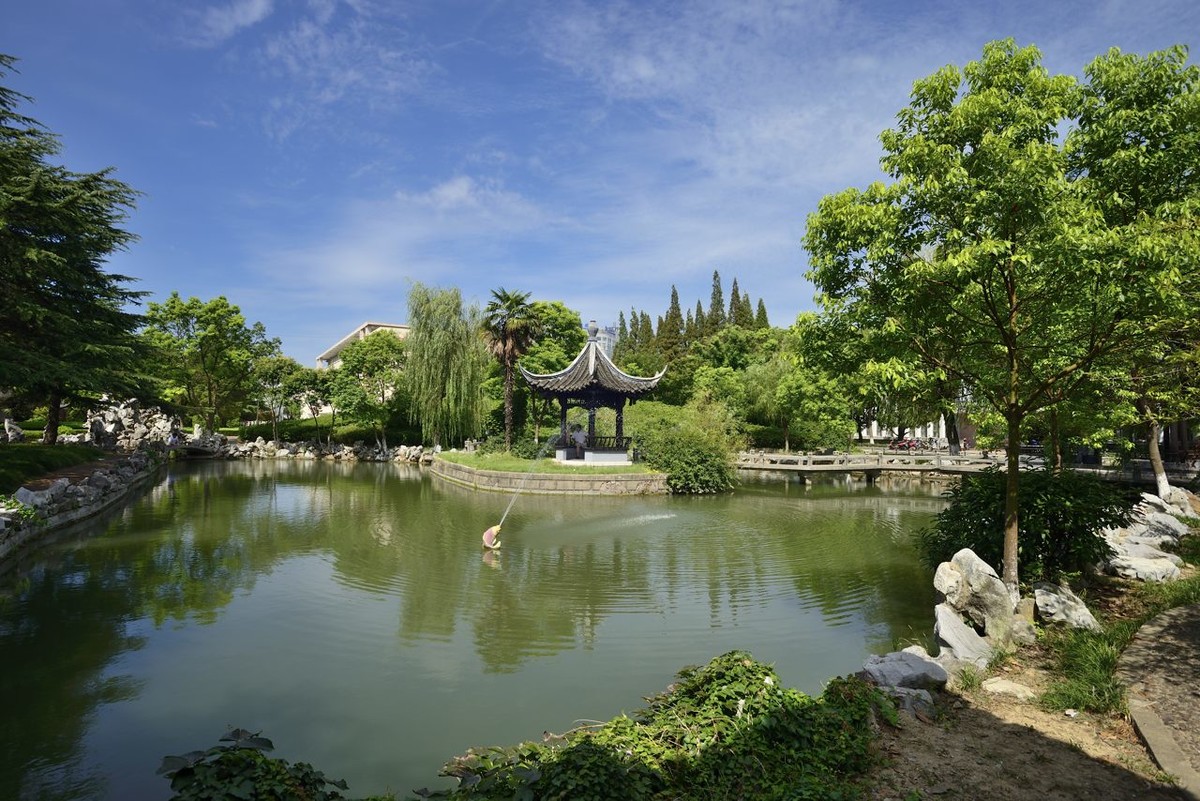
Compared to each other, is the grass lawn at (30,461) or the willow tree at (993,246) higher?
the willow tree at (993,246)

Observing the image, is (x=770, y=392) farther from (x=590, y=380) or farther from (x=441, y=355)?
(x=441, y=355)

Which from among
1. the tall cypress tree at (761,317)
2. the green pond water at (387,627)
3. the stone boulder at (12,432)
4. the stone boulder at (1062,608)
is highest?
the tall cypress tree at (761,317)

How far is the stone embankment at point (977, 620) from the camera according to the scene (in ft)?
17.8

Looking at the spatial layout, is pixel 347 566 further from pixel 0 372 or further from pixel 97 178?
pixel 97 178

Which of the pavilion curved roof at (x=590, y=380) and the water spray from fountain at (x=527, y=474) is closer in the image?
the water spray from fountain at (x=527, y=474)

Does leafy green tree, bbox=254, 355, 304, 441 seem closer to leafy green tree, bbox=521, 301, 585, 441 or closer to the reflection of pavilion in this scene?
leafy green tree, bbox=521, 301, 585, 441

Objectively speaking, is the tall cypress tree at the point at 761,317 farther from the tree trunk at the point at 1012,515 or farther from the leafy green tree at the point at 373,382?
the tree trunk at the point at 1012,515

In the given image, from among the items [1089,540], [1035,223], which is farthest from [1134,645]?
[1035,223]

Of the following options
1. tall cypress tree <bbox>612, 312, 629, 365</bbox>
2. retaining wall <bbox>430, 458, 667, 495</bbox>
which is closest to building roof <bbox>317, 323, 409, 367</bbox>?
tall cypress tree <bbox>612, 312, 629, 365</bbox>

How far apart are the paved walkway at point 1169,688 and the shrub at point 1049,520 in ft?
4.45

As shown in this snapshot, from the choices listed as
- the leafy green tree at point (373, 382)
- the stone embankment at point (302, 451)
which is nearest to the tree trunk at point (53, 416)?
the stone embankment at point (302, 451)

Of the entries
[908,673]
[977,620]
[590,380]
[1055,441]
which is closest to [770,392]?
[590,380]

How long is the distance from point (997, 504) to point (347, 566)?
10503 mm

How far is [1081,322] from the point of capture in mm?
7484
